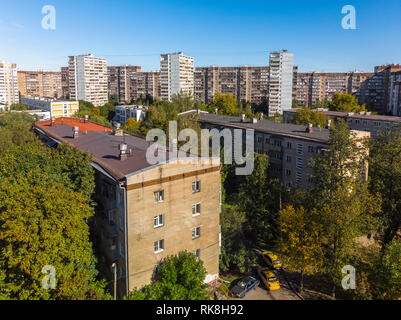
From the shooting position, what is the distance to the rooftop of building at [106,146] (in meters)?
15.2

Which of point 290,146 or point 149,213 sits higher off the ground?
point 290,146

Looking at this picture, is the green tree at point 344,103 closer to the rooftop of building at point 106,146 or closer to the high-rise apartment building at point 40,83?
the rooftop of building at point 106,146

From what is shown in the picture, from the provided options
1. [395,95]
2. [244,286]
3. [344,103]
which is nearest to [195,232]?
[244,286]

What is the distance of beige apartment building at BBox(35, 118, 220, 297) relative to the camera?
14.3 metres

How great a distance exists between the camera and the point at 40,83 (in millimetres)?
101750

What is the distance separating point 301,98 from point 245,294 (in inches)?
2972

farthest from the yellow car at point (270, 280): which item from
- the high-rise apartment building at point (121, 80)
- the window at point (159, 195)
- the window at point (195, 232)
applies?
the high-rise apartment building at point (121, 80)

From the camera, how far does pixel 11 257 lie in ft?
37.8

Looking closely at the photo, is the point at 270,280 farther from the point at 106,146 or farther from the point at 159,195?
the point at 106,146

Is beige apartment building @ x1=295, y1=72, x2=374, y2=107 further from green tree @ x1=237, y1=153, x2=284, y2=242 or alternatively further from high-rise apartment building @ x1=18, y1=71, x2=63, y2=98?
high-rise apartment building @ x1=18, y1=71, x2=63, y2=98

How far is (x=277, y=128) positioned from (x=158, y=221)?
20.1 m

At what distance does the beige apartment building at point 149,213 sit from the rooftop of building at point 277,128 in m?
13.8

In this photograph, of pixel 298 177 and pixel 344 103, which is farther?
pixel 344 103
